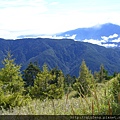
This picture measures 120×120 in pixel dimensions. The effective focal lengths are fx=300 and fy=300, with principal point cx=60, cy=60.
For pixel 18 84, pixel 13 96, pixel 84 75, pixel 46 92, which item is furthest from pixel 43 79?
pixel 13 96

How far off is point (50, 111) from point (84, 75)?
4491 centimetres

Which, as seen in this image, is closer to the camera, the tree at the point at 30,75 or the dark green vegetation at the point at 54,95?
the dark green vegetation at the point at 54,95

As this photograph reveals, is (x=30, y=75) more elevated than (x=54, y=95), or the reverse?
(x=30, y=75)

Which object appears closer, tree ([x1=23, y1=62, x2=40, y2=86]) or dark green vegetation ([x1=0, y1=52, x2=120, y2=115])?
dark green vegetation ([x1=0, y1=52, x2=120, y2=115])

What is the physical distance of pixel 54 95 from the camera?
38.7 m

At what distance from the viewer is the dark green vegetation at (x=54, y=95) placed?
201 inches

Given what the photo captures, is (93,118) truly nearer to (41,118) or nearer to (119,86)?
(41,118)

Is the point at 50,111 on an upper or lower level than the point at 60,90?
upper

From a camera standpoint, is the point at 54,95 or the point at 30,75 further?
the point at 30,75

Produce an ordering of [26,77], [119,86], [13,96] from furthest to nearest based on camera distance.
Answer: [26,77] → [13,96] → [119,86]

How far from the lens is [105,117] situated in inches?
173

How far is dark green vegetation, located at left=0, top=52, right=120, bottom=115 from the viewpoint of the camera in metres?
5.11

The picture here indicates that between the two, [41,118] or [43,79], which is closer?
[41,118]

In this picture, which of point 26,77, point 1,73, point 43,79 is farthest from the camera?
point 26,77
